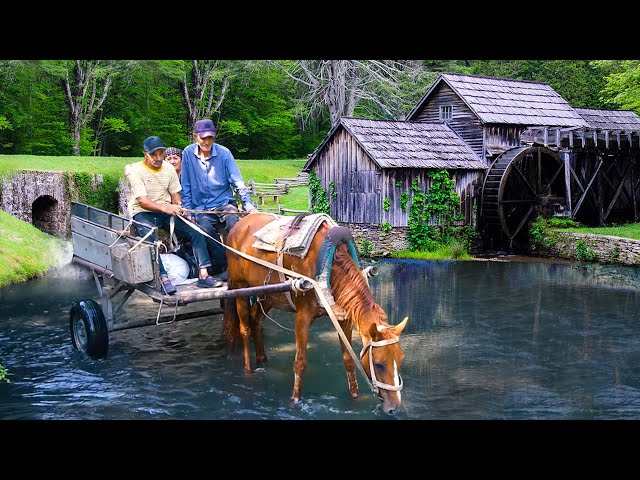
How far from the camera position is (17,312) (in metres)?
13.9

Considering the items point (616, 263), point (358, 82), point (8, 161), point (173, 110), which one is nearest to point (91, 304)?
point (616, 263)

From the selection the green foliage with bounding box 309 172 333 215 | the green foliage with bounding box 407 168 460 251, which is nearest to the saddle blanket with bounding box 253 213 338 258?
the green foliage with bounding box 407 168 460 251

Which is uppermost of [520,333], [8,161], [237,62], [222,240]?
[237,62]

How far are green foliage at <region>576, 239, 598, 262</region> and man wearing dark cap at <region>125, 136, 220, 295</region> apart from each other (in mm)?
15874

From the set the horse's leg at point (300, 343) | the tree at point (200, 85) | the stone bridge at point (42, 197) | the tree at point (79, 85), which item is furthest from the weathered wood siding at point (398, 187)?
the tree at point (79, 85)

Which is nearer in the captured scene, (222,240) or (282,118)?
(222,240)

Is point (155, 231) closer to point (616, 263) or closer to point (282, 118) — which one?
point (616, 263)

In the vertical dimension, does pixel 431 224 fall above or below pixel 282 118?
below

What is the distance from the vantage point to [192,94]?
1700 inches

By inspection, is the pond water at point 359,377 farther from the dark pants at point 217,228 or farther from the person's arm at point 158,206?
the person's arm at point 158,206

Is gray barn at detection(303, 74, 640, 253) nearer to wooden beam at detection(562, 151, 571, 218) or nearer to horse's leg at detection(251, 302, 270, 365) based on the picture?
wooden beam at detection(562, 151, 571, 218)

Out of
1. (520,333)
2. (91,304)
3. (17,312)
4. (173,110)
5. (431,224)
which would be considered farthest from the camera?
(173,110)

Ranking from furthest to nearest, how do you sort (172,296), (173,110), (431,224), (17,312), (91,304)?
1. (173,110)
2. (431,224)
3. (17,312)
4. (91,304)
5. (172,296)

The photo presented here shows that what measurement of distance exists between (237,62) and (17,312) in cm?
3021
